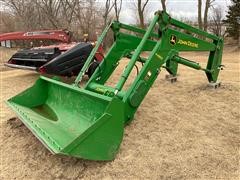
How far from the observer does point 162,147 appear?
4.05 meters

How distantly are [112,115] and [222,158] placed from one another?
1.24m

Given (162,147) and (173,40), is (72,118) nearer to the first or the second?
(162,147)

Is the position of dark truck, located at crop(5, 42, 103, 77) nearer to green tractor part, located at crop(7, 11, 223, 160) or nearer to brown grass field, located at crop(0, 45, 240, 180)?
brown grass field, located at crop(0, 45, 240, 180)

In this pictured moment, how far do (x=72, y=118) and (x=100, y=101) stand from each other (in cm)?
63

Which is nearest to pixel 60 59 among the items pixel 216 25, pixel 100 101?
pixel 100 101

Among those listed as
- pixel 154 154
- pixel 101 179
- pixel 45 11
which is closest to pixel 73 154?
pixel 101 179

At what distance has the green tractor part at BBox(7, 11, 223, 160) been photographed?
3531mm

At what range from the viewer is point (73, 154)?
130 inches

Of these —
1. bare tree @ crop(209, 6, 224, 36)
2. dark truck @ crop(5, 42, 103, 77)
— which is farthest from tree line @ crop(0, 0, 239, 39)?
dark truck @ crop(5, 42, 103, 77)

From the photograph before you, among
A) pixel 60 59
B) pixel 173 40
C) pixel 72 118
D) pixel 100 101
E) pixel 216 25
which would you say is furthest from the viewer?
pixel 216 25

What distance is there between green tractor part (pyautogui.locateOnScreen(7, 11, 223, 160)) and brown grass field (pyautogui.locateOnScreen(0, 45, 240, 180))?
241 mm

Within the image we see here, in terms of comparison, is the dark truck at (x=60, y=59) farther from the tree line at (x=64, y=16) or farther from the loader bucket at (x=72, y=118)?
the tree line at (x=64, y=16)

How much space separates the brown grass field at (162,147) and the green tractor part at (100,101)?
0.79 ft

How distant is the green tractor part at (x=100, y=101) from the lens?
3.53 m
